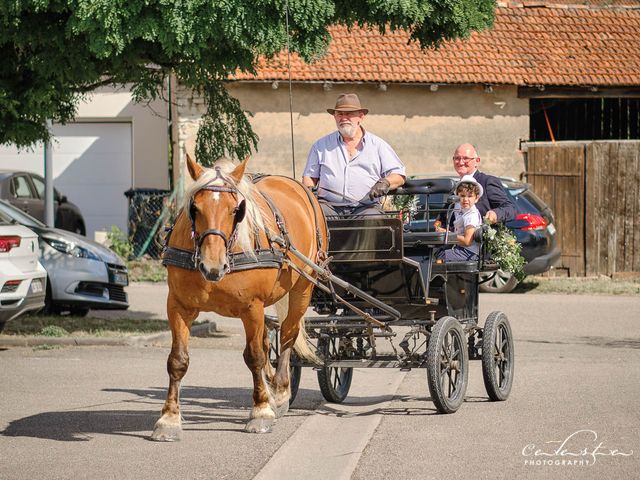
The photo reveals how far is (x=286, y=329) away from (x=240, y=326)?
25.6 ft

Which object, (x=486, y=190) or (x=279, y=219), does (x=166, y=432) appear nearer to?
(x=279, y=219)

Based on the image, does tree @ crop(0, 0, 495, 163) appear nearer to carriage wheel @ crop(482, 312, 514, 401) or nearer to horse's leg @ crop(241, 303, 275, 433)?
carriage wheel @ crop(482, 312, 514, 401)

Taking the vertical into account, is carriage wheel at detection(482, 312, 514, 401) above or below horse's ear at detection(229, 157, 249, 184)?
below

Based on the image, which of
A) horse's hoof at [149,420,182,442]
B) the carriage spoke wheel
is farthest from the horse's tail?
horse's hoof at [149,420,182,442]

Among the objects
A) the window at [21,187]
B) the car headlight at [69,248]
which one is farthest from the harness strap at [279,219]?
the window at [21,187]

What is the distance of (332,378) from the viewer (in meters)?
10.4

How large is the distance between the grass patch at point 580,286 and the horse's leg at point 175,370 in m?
14.4

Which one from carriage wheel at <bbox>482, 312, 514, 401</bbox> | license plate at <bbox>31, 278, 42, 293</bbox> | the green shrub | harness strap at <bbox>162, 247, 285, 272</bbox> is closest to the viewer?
harness strap at <bbox>162, 247, 285, 272</bbox>

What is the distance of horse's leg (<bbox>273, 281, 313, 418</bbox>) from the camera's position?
9.28 meters

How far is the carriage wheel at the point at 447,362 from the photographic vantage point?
9039 mm

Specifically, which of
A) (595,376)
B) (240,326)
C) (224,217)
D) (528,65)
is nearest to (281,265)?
(224,217)


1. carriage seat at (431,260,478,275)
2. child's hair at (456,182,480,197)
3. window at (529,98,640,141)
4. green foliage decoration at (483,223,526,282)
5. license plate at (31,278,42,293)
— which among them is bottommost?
license plate at (31,278,42,293)

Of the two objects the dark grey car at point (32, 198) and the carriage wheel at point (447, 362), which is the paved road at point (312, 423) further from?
the dark grey car at point (32, 198)

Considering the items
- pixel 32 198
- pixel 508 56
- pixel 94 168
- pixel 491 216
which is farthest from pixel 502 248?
pixel 94 168
